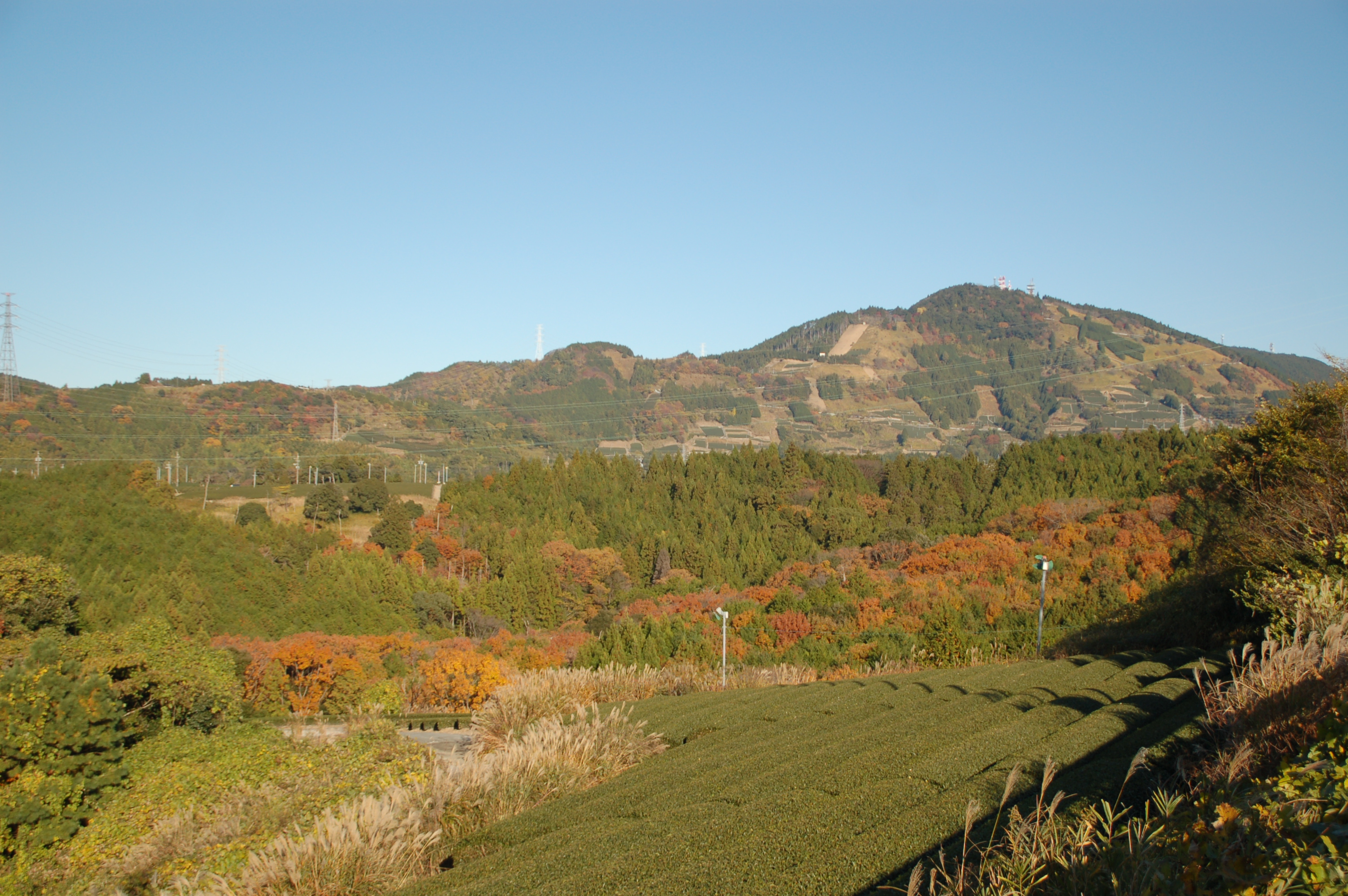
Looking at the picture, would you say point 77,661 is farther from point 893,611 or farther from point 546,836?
point 893,611

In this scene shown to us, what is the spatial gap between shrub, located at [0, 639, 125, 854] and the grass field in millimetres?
9019

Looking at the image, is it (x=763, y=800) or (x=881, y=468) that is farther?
(x=881, y=468)

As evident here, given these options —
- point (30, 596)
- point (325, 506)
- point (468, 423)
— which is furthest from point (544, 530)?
point (468, 423)

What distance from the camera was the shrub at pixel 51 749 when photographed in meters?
12.0

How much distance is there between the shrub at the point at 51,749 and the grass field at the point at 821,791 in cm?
902

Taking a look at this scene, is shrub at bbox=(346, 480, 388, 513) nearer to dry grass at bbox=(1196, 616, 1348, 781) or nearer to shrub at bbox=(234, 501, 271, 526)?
shrub at bbox=(234, 501, 271, 526)

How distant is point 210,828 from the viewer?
8148mm

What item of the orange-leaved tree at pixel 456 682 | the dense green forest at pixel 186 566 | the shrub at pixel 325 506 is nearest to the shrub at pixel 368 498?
the shrub at pixel 325 506

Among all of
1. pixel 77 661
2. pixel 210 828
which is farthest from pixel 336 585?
pixel 210 828

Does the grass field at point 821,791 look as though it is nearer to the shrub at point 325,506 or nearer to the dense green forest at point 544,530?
the dense green forest at point 544,530

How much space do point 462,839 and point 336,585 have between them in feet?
167

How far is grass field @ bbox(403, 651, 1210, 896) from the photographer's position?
4824mm

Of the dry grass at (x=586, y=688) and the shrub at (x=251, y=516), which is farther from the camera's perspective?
the shrub at (x=251, y=516)

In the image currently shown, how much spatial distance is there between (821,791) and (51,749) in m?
13.1
